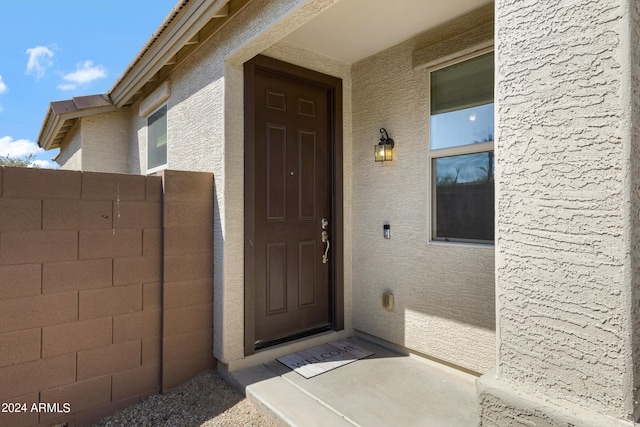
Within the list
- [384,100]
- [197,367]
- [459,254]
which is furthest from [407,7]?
[197,367]

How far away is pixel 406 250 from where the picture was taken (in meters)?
3.68

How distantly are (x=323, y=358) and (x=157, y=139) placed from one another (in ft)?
13.1

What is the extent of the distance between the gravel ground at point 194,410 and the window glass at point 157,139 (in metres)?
3.11

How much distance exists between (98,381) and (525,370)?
3.22m

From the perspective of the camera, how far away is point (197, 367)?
345 cm

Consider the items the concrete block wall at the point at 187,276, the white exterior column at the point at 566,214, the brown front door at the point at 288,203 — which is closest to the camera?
the white exterior column at the point at 566,214

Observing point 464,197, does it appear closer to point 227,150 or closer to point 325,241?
point 325,241

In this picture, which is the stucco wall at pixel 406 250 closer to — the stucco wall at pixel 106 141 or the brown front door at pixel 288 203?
the brown front door at pixel 288 203

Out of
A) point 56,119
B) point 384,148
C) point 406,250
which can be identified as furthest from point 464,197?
point 56,119

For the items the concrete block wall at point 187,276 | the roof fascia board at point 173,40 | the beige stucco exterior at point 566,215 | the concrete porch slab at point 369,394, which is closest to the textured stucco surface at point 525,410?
the beige stucco exterior at point 566,215

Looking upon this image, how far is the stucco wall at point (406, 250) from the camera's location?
3158 mm

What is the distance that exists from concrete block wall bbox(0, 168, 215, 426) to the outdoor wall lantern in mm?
1856

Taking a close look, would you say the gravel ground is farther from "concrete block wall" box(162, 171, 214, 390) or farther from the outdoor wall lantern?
the outdoor wall lantern

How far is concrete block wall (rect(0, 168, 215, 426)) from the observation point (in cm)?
261
